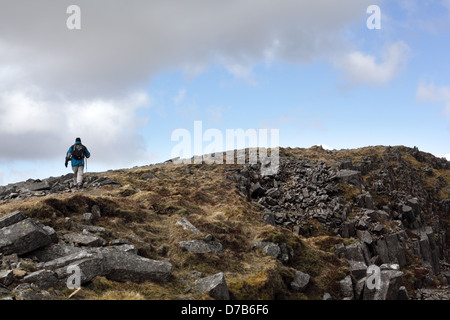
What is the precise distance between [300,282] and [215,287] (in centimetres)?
576

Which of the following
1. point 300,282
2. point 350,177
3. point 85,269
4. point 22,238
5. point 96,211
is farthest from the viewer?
point 350,177

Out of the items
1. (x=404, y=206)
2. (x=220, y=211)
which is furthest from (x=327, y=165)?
(x=220, y=211)

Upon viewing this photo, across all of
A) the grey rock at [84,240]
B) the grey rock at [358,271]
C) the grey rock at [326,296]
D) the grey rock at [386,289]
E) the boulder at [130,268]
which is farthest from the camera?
the grey rock at [358,271]

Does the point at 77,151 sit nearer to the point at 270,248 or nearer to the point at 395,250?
the point at 270,248

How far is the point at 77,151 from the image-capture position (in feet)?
81.9

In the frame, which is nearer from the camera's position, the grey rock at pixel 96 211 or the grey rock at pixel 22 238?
the grey rock at pixel 22 238

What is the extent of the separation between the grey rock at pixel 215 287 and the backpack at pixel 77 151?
54.1 ft

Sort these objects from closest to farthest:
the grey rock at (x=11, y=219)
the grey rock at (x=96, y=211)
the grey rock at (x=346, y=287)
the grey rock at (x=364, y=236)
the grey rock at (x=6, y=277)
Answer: the grey rock at (x=6, y=277) < the grey rock at (x=11, y=219) < the grey rock at (x=346, y=287) < the grey rock at (x=96, y=211) < the grey rock at (x=364, y=236)

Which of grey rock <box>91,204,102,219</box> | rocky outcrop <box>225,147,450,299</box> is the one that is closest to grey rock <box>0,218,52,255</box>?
grey rock <box>91,204,102,219</box>

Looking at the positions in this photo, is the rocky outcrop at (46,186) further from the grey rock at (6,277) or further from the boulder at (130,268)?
the grey rock at (6,277)

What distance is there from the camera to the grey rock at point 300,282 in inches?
626

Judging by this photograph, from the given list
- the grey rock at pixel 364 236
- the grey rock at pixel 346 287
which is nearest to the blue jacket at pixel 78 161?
the grey rock at pixel 346 287

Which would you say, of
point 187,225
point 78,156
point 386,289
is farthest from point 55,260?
point 386,289
